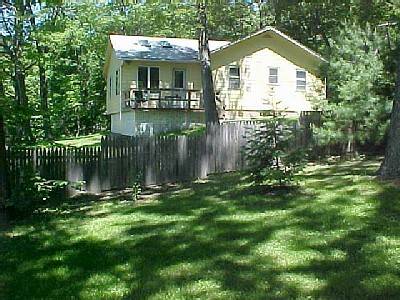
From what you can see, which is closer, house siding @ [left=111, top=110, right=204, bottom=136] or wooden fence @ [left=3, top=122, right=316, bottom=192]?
wooden fence @ [left=3, top=122, right=316, bottom=192]

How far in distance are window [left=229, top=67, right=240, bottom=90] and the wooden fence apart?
14522mm

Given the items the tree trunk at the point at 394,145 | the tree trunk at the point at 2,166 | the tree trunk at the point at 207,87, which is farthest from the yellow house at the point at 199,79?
the tree trunk at the point at 394,145

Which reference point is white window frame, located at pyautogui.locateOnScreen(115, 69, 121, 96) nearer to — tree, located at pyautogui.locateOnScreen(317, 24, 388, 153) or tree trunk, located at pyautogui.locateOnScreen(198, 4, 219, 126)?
tree trunk, located at pyautogui.locateOnScreen(198, 4, 219, 126)

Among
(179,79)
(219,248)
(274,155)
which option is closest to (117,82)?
(179,79)

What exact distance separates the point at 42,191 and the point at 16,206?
890mm

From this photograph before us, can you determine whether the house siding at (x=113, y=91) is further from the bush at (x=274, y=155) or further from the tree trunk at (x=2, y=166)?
the bush at (x=274, y=155)

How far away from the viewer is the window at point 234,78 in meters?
30.3

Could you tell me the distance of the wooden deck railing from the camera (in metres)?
28.5

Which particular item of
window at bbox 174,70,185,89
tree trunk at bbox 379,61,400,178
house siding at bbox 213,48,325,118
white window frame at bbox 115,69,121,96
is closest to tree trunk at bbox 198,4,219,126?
house siding at bbox 213,48,325,118

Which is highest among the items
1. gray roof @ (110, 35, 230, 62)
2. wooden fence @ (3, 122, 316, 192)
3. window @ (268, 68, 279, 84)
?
gray roof @ (110, 35, 230, 62)

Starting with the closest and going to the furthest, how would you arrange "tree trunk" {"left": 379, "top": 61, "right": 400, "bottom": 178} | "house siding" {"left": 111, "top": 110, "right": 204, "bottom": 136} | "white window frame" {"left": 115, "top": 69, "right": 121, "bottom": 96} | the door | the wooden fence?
"tree trunk" {"left": 379, "top": 61, "right": 400, "bottom": 178} → the wooden fence → "house siding" {"left": 111, "top": 110, "right": 204, "bottom": 136} → the door → "white window frame" {"left": 115, "top": 69, "right": 121, "bottom": 96}

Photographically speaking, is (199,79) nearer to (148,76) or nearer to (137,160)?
(148,76)

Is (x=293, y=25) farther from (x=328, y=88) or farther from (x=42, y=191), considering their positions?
(x=42, y=191)

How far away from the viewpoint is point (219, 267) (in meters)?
6.34
